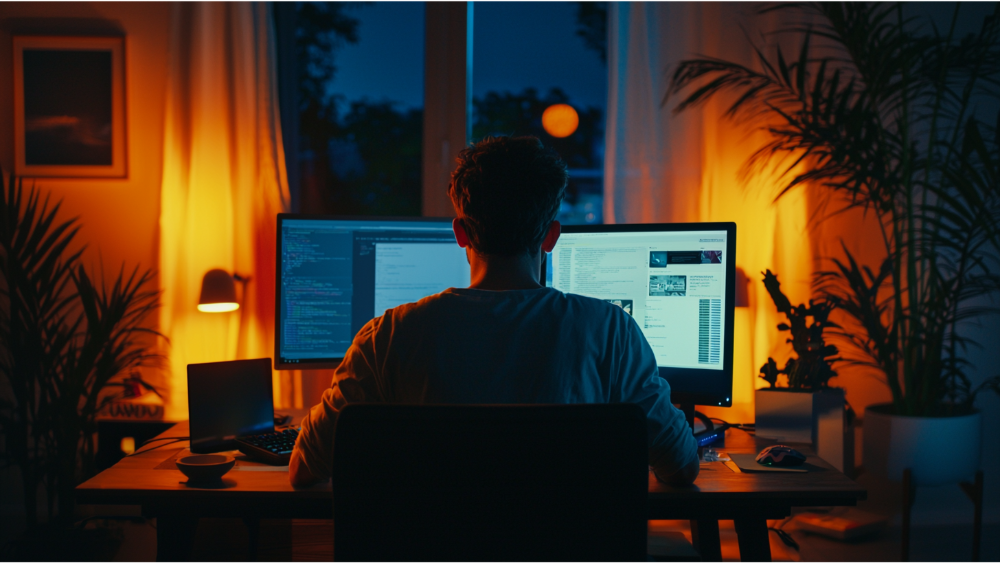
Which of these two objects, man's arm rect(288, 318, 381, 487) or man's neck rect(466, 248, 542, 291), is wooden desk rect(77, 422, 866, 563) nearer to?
man's arm rect(288, 318, 381, 487)

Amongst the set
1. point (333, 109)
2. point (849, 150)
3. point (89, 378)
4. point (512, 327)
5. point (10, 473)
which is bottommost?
point (10, 473)

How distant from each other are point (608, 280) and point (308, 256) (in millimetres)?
827

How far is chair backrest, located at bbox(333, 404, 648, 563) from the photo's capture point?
726mm

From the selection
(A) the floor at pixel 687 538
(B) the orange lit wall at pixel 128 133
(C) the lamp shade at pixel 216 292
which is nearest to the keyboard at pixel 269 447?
(A) the floor at pixel 687 538

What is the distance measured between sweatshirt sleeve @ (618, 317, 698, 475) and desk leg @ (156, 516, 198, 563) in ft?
3.03

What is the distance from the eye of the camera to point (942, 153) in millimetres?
2469

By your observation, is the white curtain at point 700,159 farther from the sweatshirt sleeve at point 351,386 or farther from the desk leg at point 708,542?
the sweatshirt sleeve at point 351,386

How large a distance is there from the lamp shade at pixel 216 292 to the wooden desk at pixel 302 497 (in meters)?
0.96

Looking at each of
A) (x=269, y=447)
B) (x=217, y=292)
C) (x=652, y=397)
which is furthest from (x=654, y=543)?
(x=217, y=292)

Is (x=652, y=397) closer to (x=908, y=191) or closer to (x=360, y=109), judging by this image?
(x=908, y=191)

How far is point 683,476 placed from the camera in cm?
117

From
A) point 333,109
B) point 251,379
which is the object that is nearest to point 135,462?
point 251,379

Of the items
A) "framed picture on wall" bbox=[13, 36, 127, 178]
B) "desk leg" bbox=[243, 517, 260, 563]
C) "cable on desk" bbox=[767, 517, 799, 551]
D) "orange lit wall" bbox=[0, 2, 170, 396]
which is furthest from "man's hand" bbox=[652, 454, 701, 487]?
"framed picture on wall" bbox=[13, 36, 127, 178]

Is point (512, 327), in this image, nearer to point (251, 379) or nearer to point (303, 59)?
point (251, 379)
